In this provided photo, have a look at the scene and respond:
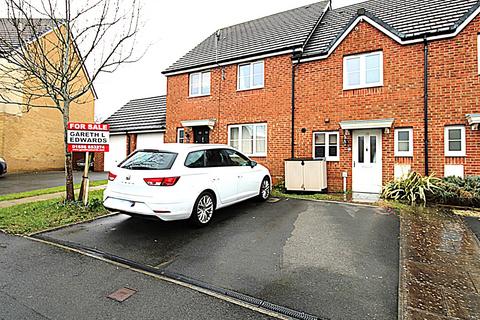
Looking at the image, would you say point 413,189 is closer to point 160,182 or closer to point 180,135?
point 160,182

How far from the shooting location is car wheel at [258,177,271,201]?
826 centimetres

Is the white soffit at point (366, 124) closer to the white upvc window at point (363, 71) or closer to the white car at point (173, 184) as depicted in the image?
the white upvc window at point (363, 71)

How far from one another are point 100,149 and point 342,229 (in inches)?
240

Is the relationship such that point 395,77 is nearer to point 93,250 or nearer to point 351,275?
point 351,275

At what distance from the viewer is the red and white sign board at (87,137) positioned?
696cm

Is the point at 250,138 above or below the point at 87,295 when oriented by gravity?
above

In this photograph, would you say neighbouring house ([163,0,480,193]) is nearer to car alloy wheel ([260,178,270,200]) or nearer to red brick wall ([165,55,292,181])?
red brick wall ([165,55,292,181])

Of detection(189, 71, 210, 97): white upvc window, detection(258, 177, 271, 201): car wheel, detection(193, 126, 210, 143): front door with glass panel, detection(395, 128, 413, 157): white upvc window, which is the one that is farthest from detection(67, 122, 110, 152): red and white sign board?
detection(395, 128, 413, 157): white upvc window

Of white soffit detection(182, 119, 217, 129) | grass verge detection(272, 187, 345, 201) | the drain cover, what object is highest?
white soffit detection(182, 119, 217, 129)

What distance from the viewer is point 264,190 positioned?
8.40 metres

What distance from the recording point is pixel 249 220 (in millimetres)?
6410

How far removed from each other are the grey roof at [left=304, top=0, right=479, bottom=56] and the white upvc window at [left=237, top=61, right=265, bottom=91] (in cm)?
206

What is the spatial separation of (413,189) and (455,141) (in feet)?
7.38

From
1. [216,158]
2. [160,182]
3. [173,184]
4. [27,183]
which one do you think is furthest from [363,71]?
[27,183]
